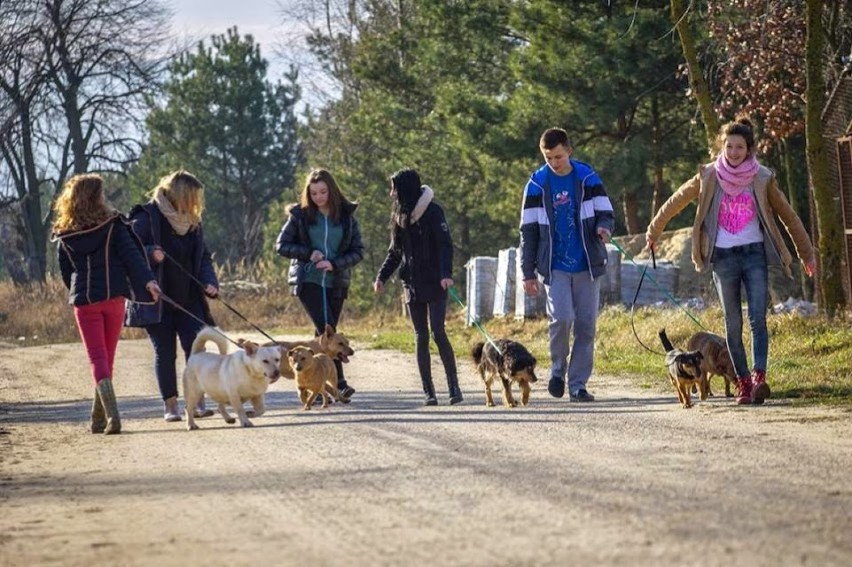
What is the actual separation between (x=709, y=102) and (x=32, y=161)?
39.7 m

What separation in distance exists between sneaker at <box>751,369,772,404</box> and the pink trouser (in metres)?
4.76

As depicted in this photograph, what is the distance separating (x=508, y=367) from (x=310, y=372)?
5.66ft

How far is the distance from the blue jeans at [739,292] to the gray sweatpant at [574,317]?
49.4 inches

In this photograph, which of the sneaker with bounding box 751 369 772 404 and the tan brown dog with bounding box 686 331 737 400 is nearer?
the sneaker with bounding box 751 369 772 404

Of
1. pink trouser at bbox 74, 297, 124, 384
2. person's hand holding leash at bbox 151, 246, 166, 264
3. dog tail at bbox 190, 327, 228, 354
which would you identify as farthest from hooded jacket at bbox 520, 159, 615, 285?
pink trouser at bbox 74, 297, 124, 384

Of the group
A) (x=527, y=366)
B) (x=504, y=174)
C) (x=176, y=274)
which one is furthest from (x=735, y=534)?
(x=504, y=174)

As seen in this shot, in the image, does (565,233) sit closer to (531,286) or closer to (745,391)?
(531,286)

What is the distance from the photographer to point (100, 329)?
496 inches

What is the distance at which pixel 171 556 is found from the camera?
6660 millimetres

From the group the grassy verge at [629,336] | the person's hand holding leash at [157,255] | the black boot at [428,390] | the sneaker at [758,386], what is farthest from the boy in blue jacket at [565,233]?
the person's hand holding leash at [157,255]

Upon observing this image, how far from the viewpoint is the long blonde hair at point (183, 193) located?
44.0ft

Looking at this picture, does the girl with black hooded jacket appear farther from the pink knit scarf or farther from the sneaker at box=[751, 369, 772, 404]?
the sneaker at box=[751, 369, 772, 404]

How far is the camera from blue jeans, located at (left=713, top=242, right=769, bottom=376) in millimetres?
12406

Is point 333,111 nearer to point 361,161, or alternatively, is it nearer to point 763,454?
point 361,161
